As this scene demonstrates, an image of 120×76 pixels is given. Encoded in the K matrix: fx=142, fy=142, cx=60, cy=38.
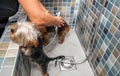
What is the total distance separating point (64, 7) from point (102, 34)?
0.54 meters

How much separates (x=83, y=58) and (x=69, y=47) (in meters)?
0.17

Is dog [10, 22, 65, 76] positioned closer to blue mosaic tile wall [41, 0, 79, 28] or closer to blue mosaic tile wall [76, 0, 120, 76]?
blue mosaic tile wall [76, 0, 120, 76]

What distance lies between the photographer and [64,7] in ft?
4.36

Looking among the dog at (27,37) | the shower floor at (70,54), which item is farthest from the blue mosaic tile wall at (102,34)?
the dog at (27,37)

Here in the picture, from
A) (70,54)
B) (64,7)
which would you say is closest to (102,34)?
(70,54)

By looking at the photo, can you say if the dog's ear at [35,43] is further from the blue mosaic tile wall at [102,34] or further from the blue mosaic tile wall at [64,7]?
the blue mosaic tile wall at [64,7]

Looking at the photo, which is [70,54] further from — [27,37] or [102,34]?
[27,37]

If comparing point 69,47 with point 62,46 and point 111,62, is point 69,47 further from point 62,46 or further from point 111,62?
point 111,62

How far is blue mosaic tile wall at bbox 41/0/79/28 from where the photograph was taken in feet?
4.23

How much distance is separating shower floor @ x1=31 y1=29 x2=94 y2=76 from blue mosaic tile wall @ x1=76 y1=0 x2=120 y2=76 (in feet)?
0.21

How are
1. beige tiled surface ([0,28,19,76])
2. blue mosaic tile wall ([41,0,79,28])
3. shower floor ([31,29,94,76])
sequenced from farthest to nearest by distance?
1. blue mosaic tile wall ([41,0,79,28])
2. shower floor ([31,29,94,76])
3. beige tiled surface ([0,28,19,76])

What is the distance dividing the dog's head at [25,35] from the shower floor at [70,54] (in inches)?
16.3

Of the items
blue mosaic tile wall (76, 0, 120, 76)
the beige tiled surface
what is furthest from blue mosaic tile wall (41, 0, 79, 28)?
the beige tiled surface

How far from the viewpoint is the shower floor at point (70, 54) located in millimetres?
1086
